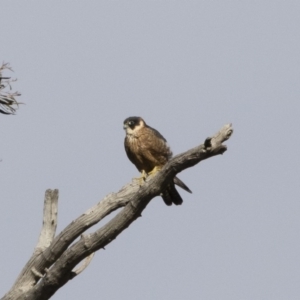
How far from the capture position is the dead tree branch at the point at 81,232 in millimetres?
5262

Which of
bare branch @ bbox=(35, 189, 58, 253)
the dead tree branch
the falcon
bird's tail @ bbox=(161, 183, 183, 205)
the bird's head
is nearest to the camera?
the dead tree branch

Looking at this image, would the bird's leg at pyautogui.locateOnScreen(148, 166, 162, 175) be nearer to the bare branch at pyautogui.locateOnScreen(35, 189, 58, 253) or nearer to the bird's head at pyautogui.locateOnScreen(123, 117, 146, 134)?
the bird's head at pyautogui.locateOnScreen(123, 117, 146, 134)

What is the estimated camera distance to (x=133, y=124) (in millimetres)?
8414

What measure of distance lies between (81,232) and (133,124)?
8.35 feet

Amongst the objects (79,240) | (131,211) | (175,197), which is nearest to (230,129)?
(131,211)

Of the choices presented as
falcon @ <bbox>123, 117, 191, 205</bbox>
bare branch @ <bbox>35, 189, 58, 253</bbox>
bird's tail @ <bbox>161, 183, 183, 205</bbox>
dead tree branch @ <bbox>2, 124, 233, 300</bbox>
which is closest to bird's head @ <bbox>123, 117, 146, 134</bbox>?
falcon @ <bbox>123, 117, 191, 205</bbox>

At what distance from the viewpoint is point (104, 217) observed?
6312mm

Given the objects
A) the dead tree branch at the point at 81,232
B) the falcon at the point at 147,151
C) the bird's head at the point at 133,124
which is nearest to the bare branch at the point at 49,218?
the dead tree branch at the point at 81,232

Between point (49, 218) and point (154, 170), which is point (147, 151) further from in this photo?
point (49, 218)

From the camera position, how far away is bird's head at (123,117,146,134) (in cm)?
832

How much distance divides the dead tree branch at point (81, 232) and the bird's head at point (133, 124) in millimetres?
1855

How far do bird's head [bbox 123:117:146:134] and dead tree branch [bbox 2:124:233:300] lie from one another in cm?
186

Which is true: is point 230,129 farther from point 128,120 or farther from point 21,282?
point 128,120

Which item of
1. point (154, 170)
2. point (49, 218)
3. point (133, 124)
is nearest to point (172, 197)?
point (154, 170)
